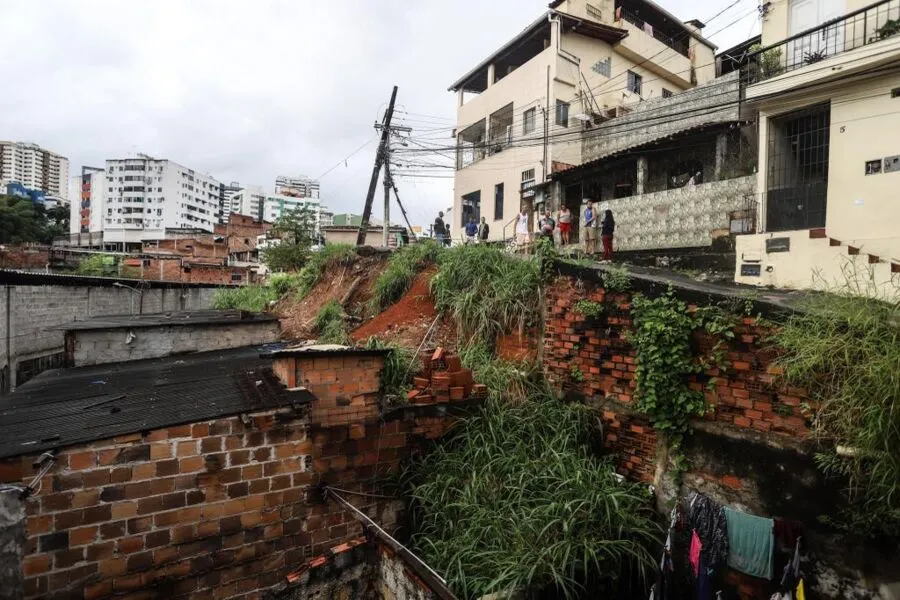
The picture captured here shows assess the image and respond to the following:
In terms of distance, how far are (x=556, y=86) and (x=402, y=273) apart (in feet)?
34.4

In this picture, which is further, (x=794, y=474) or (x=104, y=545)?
(x=794, y=474)

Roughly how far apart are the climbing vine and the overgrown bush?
1126 centimetres

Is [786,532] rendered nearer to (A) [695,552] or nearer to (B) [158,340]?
(A) [695,552]

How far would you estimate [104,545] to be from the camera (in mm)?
2672

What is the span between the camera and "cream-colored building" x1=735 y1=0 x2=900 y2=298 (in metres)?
6.49

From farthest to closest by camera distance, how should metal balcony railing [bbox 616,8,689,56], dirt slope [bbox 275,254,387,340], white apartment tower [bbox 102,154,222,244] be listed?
1. white apartment tower [bbox 102,154,222,244]
2. metal balcony railing [bbox 616,8,689,56]
3. dirt slope [bbox 275,254,387,340]

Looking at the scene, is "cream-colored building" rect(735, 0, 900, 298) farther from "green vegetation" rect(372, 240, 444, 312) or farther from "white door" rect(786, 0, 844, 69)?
"green vegetation" rect(372, 240, 444, 312)

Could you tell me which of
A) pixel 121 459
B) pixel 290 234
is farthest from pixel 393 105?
pixel 121 459

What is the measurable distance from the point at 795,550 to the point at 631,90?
1796 centimetres

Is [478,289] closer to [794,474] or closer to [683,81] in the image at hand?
[794,474]

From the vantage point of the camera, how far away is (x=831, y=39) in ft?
24.5

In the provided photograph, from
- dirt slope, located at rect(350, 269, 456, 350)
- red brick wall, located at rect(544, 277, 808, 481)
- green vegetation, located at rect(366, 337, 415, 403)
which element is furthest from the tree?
red brick wall, located at rect(544, 277, 808, 481)

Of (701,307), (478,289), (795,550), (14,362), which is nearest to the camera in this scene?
(795,550)

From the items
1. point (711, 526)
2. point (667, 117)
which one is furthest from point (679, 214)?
point (711, 526)
